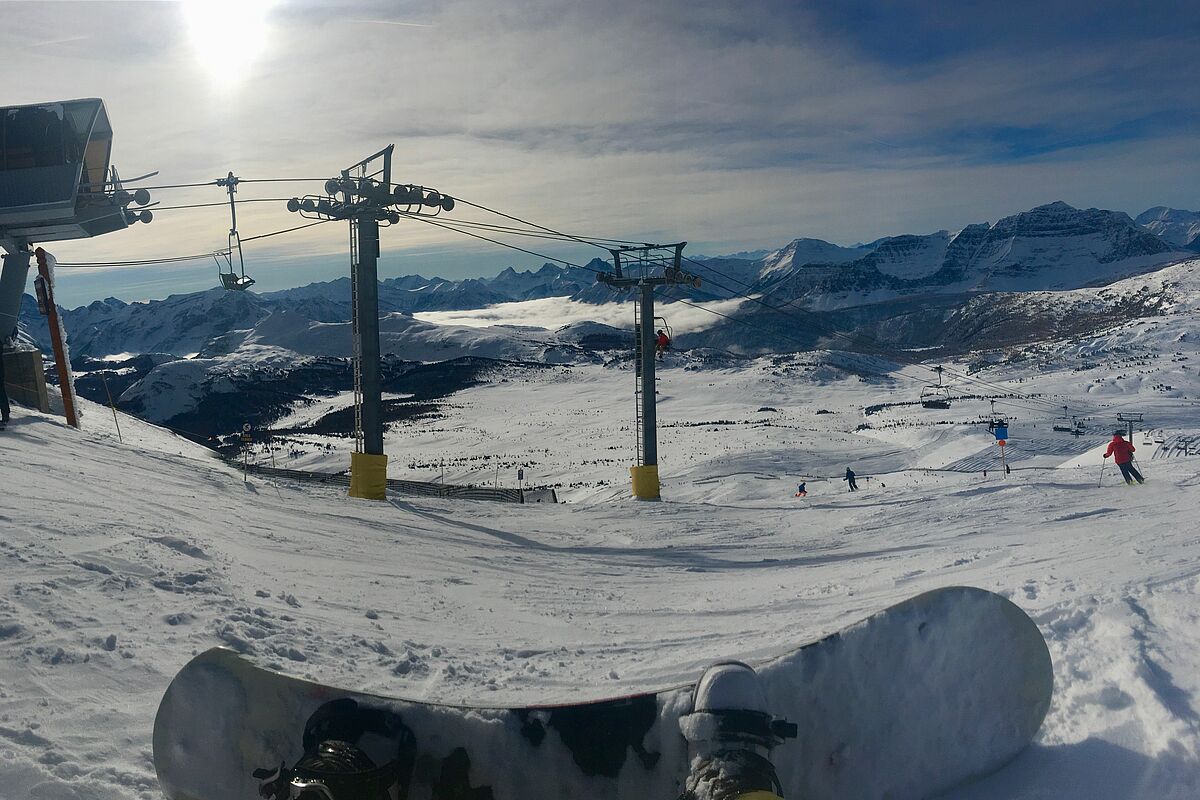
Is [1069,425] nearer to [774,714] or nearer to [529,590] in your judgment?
[529,590]

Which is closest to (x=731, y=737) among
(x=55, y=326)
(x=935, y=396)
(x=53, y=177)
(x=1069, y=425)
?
(x=55, y=326)

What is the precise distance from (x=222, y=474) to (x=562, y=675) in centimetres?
1080

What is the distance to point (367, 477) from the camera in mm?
16703

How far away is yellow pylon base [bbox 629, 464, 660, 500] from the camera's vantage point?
68.7 ft

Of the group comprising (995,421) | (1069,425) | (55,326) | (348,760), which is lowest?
(1069,425)

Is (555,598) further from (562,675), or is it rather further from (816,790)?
(816,790)

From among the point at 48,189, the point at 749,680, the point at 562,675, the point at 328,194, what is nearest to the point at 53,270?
the point at 48,189

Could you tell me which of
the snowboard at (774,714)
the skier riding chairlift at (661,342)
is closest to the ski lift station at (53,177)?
the skier riding chairlift at (661,342)

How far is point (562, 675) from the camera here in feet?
19.0

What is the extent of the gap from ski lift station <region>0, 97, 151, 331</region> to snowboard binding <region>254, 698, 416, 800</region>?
23.5 m

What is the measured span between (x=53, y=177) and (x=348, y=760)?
26146 mm

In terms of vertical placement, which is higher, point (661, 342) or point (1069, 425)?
point (661, 342)

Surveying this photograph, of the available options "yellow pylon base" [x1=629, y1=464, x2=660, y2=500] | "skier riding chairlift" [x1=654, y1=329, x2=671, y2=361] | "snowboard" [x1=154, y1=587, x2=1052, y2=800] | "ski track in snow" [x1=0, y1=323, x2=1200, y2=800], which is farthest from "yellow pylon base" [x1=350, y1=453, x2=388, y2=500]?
"snowboard" [x1=154, y1=587, x2=1052, y2=800]

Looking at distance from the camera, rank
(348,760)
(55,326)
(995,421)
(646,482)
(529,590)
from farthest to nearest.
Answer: (995,421) < (646,482) < (55,326) < (529,590) < (348,760)
